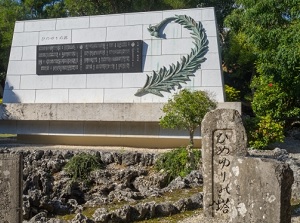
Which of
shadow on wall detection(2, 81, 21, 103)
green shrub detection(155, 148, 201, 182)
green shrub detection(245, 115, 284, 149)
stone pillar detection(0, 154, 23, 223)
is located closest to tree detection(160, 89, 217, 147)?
green shrub detection(155, 148, 201, 182)

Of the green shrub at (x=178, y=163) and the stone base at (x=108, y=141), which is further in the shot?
the stone base at (x=108, y=141)

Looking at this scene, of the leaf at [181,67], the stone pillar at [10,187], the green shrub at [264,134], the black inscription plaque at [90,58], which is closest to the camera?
the stone pillar at [10,187]

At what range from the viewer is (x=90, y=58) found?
13391 mm

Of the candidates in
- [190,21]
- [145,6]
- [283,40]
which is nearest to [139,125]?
[190,21]

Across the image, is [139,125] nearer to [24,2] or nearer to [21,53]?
[21,53]

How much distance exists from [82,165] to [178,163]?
2.19 m

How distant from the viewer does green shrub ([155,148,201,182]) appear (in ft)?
32.8

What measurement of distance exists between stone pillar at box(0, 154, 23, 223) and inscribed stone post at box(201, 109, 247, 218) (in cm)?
259

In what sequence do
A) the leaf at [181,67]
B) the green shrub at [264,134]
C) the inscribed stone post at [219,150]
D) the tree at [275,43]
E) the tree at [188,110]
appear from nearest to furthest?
the inscribed stone post at [219,150]
the tree at [188,110]
the tree at [275,43]
the green shrub at [264,134]
the leaf at [181,67]

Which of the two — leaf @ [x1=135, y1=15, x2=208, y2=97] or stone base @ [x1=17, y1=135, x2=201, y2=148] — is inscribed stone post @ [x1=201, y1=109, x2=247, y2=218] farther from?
leaf @ [x1=135, y1=15, x2=208, y2=97]

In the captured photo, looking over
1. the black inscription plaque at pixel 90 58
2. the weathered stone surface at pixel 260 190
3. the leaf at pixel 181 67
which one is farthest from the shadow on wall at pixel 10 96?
the weathered stone surface at pixel 260 190

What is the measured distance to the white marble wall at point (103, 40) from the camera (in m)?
12.5

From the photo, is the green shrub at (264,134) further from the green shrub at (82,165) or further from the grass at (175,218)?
the grass at (175,218)

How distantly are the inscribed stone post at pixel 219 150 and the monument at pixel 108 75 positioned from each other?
18.6 ft
